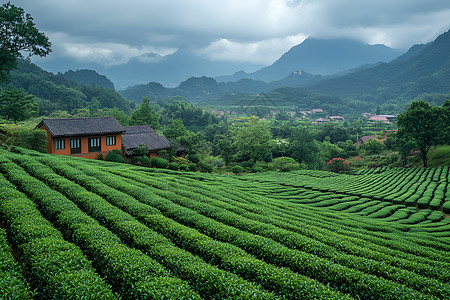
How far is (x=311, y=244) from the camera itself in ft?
34.7

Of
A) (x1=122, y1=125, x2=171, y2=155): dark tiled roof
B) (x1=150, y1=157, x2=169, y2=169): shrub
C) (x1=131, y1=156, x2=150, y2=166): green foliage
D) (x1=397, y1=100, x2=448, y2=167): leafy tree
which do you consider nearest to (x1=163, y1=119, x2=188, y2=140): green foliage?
(x1=122, y1=125, x2=171, y2=155): dark tiled roof

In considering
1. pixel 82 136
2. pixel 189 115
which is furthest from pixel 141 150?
pixel 189 115

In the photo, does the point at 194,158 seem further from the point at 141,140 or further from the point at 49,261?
the point at 49,261

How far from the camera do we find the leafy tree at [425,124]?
42.4 meters

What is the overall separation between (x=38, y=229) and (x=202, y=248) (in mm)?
5623

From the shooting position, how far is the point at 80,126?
32938 mm

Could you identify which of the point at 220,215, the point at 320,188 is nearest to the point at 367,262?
the point at 220,215

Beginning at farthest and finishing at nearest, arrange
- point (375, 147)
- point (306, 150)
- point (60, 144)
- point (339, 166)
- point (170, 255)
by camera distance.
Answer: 1. point (375, 147)
2. point (306, 150)
3. point (339, 166)
4. point (60, 144)
5. point (170, 255)

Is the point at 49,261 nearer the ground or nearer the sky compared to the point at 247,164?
nearer the sky

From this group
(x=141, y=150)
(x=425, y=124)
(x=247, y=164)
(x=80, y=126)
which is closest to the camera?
(x=80, y=126)

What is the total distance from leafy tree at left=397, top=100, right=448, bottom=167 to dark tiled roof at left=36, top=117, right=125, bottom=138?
45.3m

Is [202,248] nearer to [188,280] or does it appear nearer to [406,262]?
[188,280]

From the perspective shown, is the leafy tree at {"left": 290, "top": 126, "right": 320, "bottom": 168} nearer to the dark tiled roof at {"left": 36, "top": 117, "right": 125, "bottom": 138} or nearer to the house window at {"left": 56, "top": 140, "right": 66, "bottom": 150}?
the dark tiled roof at {"left": 36, "top": 117, "right": 125, "bottom": 138}

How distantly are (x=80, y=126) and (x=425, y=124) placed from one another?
51076 millimetres
